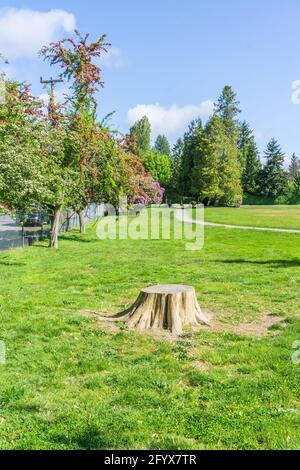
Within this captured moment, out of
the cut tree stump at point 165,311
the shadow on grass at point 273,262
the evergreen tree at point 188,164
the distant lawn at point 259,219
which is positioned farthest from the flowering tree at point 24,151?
the evergreen tree at point 188,164

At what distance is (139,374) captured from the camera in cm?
460

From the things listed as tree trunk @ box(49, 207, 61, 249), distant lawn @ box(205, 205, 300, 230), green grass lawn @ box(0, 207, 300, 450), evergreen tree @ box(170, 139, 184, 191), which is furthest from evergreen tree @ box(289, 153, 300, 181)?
green grass lawn @ box(0, 207, 300, 450)

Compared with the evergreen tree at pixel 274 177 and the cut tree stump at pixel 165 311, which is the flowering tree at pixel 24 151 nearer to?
the cut tree stump at pixel 165 311

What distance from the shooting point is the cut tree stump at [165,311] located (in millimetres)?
6305

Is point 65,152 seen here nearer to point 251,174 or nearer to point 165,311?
point 165,311

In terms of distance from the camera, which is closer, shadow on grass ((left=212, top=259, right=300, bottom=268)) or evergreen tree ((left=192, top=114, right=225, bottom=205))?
shadow on grass ((left=212, top=259, right=300, bottom=268))

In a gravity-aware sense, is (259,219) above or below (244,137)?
below

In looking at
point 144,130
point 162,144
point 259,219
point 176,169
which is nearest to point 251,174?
point 176,169

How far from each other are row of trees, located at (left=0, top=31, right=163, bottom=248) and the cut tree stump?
5.00 metres

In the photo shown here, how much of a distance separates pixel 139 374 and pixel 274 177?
6709cm

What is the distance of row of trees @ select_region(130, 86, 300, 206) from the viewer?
54906 millimetres

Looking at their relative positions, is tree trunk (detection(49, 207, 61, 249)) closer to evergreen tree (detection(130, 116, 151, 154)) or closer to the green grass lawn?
the green grass lawn
